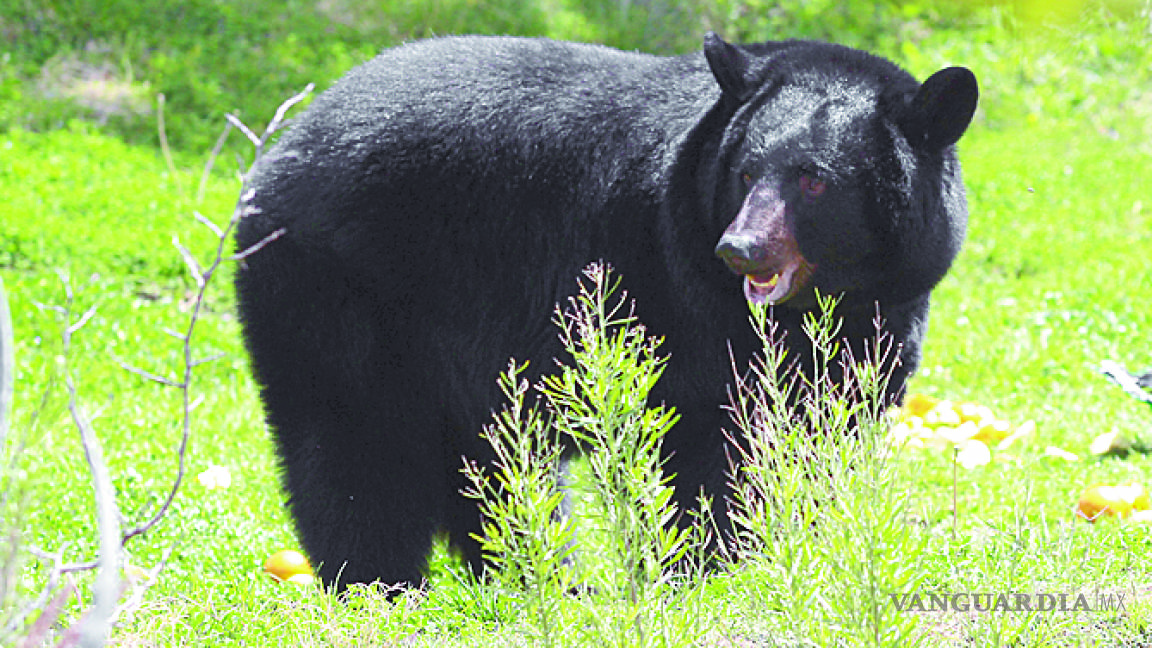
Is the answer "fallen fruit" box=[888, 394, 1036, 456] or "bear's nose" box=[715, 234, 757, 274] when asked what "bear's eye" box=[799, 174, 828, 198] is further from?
"fallen fruit" box=[888, 394, 1036, 456]

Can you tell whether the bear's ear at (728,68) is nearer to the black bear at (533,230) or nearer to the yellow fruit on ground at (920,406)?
the black bear at (533,230)

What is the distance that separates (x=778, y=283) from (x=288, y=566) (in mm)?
1844

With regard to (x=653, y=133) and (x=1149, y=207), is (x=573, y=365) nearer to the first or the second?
(x=653, y=133)

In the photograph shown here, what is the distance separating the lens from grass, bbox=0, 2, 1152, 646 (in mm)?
3021

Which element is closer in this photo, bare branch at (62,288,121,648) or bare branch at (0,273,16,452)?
bare branch at (62,288,121,648)

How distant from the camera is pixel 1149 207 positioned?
10195 millimetres

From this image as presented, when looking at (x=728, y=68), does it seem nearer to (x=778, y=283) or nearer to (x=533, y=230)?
(x=778, y=283)

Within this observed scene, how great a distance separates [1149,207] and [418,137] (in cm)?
777

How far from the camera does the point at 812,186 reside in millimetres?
3686

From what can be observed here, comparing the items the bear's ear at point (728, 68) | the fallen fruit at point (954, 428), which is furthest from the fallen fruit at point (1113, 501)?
the bear's ear at point (728, 68)

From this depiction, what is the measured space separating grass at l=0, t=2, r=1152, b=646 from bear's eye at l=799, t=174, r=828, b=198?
832mm

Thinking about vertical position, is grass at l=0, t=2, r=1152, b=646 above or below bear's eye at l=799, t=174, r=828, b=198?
below

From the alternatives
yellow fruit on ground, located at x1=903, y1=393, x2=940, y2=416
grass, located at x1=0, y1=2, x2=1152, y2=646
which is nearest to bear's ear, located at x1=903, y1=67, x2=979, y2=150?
grass, located at x1=0, y1=2, x2=1152, y2=646

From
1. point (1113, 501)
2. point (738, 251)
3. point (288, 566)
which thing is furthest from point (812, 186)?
point (288, 566)
